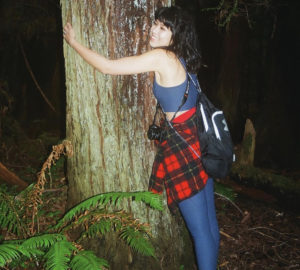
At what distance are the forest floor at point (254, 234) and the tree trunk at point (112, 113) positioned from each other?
2.97 feet

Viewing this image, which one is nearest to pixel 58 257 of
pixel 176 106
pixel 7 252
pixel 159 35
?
pixel 7 252

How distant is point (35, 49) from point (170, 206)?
8.33 meters

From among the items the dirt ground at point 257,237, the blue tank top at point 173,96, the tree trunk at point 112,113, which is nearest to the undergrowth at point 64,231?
the tree trunk at point 112,113

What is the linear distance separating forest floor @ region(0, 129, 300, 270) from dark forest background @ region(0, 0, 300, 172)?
3.31 meters

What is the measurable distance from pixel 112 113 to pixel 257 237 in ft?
7.38

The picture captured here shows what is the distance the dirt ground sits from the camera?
2918 millimetres

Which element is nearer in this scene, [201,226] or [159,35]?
[159,35]

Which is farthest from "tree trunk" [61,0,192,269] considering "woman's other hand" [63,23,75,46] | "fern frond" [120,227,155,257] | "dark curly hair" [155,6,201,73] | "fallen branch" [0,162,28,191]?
"fallen branch" [0,162,28,191]

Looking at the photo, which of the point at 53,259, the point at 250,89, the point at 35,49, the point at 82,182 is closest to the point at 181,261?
the point at 82,182

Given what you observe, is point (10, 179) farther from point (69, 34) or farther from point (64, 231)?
point (69, 34)

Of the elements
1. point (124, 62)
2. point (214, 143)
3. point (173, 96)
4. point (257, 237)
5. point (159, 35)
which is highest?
point (159, 35)

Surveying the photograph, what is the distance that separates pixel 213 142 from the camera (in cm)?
216

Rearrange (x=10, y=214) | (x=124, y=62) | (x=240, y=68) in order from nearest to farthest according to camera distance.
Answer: (x=124, y=62), (x=10, y=214), (x=240, y=68)

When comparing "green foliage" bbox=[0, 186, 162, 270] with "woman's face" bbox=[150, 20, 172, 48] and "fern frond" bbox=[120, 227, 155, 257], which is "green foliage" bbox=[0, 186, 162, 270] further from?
"woman's face" bbox=[150, 20, 172, 48]
